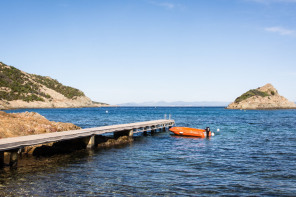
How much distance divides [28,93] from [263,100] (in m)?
144

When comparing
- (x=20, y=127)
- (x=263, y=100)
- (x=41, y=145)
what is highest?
(x=263, y=100)

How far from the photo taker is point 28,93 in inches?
5856

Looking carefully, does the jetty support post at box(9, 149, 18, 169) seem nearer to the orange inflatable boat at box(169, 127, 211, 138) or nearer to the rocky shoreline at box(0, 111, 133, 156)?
the rocky shoreline at box(0, 111, 133, 156)

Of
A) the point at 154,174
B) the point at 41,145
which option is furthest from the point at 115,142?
the point at 154,174

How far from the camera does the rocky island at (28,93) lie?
132000 mm

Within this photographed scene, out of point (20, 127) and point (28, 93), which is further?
point (28, 93)

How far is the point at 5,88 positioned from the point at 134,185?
469 ft

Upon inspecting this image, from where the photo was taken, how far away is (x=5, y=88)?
13638cm

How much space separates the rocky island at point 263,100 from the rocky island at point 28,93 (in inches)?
4500

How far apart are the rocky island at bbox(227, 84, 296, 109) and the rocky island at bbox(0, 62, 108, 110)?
11429 cm

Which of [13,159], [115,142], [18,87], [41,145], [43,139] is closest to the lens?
[13,159]

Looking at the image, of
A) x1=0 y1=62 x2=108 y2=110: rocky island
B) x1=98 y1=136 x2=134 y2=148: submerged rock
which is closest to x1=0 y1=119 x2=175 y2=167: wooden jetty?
x1=98 y1=136 x2=134 y2=148: submerged rock

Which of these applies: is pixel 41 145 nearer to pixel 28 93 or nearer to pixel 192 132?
pixel 192 132

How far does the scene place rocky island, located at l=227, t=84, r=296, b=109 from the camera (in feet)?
574
